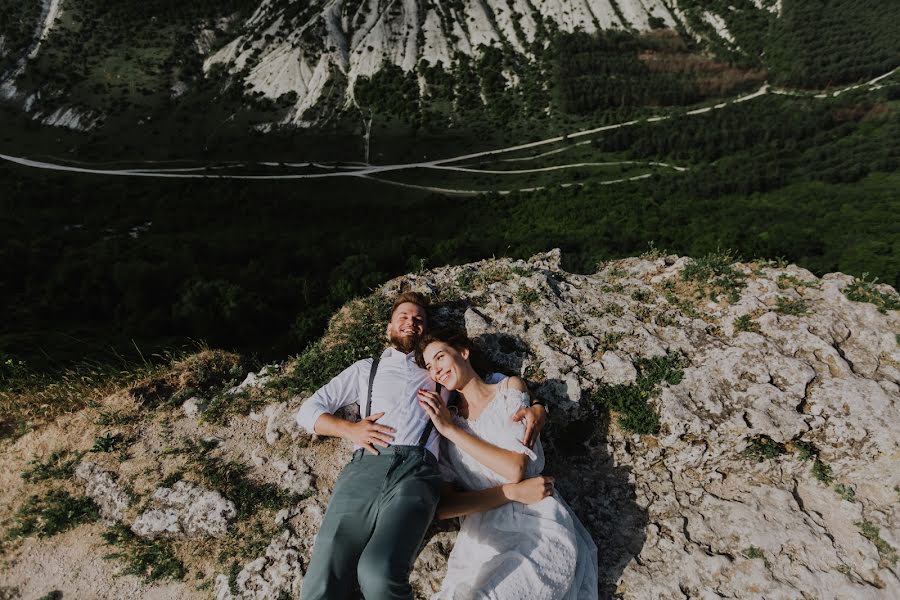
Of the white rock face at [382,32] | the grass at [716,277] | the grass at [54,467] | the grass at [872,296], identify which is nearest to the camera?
the grass at [54,467]

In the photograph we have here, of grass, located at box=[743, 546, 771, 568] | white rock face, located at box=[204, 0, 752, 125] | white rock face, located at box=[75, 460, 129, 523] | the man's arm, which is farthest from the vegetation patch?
white rock face, located at box=[204, 0, 752, 125]

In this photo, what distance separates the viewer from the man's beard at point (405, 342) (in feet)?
27.3

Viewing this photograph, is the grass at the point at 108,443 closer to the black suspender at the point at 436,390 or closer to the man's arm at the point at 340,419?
the man's arm at the point at 340,419

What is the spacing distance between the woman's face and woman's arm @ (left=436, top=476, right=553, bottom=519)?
1.66m

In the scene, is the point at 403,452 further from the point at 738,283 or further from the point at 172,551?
the point at 738,283

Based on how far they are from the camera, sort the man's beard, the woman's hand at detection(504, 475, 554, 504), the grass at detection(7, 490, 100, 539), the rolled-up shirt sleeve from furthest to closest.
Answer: the man's beard < the rolled-up shirt sleeve < the grass at detection(7, 490, 100, 539) < the woman's hand at detection(504, 475, 554, 504)

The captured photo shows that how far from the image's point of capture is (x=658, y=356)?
31.9 ft

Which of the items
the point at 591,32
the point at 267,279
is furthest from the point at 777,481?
the point at 591,32

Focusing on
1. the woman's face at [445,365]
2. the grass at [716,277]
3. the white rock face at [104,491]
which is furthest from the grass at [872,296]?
the white rock face at [104,491]

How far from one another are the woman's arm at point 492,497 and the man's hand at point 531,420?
1.84 feet

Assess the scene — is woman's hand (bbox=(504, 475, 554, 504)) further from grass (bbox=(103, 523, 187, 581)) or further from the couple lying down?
grass (bbox=(103, 523, 187, 581))

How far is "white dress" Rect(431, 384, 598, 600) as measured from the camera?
5918 millimetres

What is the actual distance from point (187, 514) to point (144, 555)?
788 millimetres

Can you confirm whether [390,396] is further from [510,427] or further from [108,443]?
[108,443]
